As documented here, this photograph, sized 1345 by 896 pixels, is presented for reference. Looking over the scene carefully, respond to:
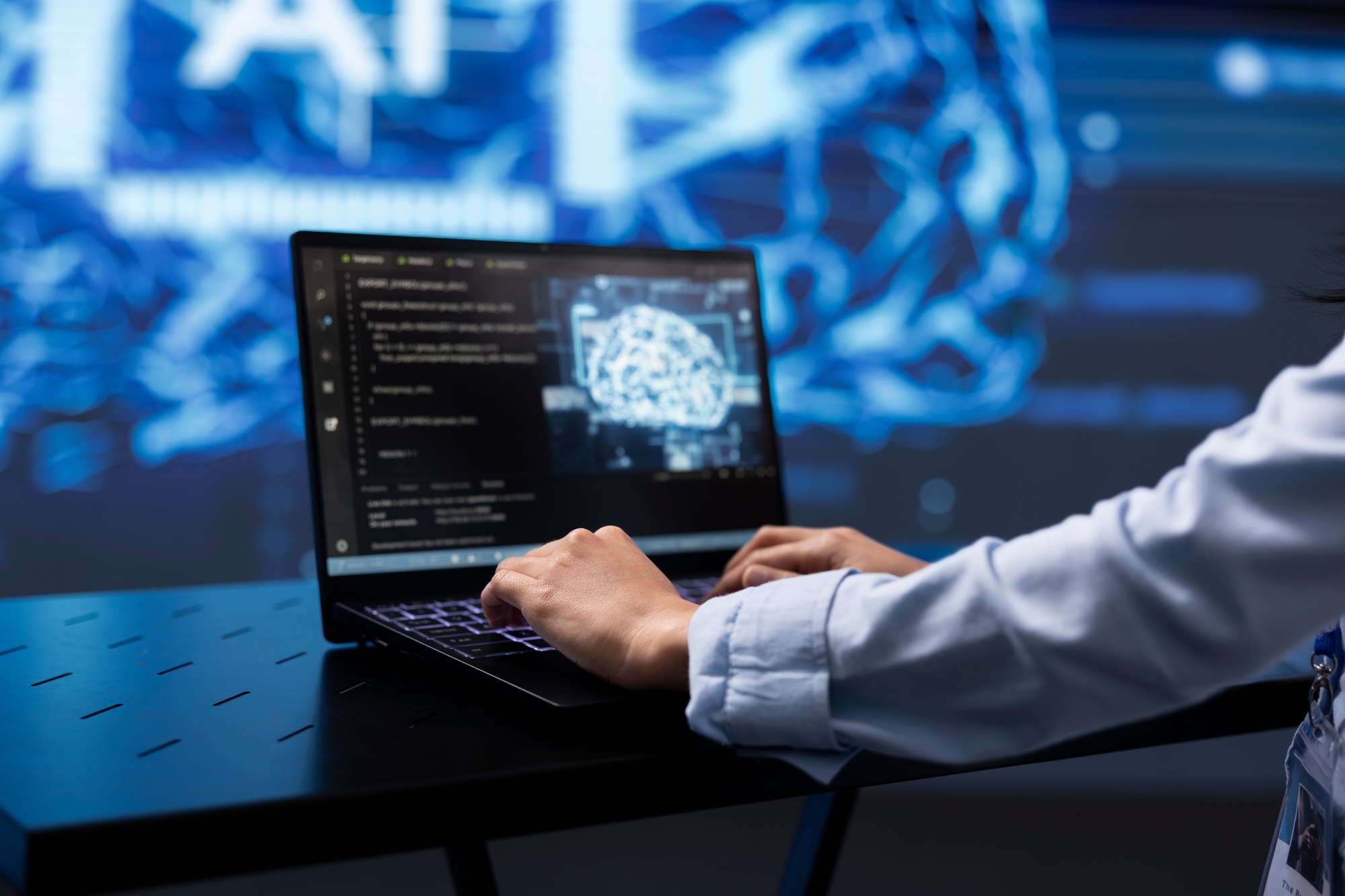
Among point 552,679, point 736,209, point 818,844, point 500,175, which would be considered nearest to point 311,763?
point 552,679

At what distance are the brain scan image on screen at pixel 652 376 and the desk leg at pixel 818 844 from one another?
1.23ft

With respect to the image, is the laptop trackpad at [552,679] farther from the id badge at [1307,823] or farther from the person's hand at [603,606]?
the id badge at [1307,823]

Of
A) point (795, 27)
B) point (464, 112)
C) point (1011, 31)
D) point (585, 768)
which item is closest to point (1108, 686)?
point (585, 768)

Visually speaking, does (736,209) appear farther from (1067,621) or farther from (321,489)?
(1067,621)

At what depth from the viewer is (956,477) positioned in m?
2.60

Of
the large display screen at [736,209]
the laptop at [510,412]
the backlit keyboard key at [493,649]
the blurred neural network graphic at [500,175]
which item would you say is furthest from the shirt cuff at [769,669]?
the blurred neural network graphic at [500,175]

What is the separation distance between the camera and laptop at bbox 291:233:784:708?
0.90m

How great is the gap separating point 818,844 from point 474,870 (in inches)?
16.9

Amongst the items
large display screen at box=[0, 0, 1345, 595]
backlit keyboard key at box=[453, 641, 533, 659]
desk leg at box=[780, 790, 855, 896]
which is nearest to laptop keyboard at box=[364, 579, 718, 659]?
backlit keyboard key at box=[453, 641, 533, 659]

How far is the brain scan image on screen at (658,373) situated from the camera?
106 centimetres

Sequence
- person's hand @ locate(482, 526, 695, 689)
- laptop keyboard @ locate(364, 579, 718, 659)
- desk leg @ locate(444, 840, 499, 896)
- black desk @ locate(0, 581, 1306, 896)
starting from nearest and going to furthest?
1. black desk @ locate(0, 581, 1306, 896)
2. person's hand @ locate(482, 526, 695, 689)
3. laptop keyboard @ locate(364, 579, 718, 659)
4. desk leg @ locate(444, 840, 499, 896)

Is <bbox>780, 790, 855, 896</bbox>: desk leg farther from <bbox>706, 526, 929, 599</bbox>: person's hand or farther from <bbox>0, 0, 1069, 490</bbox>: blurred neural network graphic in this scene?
<bbox>0, 0, 1069, 490</bbox>: blurred neural network graphic

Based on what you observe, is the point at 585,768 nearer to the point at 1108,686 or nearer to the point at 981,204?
the point at 1108,686

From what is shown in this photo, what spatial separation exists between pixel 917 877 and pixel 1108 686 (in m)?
1.77
